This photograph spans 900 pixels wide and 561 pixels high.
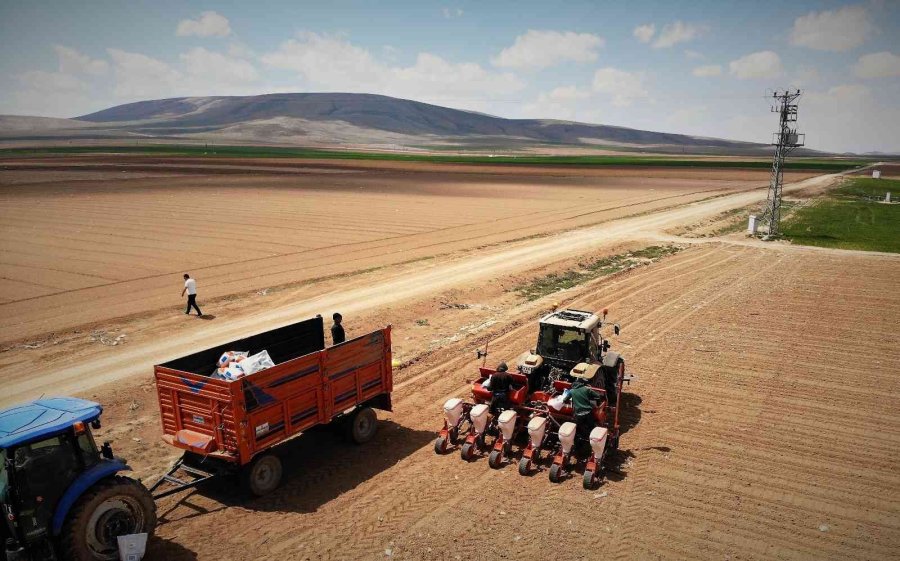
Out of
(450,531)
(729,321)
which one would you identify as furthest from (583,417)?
(729,321)

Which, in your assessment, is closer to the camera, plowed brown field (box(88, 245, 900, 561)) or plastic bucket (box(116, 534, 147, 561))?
plastic bucket (box(116, 534, 147, 561))

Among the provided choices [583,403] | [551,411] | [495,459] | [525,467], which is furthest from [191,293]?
[583,403]

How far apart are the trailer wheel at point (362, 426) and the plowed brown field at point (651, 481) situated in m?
0.30

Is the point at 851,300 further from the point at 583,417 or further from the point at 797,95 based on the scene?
the point at 797,95

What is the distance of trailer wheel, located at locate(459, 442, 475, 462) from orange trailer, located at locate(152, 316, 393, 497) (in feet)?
7.09

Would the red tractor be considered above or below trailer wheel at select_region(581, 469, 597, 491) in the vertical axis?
above

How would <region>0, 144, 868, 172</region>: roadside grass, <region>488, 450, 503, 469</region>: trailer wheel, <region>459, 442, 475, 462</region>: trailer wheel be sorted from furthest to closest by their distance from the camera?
<region>0, 144, 868, 172</region>: roadside grass < <region>459, 442, 475, 462</region>: trailer wheel < <region>488, 450, 503, 469</region>: trailer wheel

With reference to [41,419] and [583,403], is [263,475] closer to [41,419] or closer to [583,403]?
[41,419]

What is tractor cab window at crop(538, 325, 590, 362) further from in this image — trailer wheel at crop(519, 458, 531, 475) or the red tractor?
trailer wheel at crop(519, 458, 531, 475)

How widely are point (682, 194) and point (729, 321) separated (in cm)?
5093

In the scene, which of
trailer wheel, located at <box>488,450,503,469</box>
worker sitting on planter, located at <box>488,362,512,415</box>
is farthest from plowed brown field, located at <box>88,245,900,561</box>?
worker sitting on planter, located at <box>488,362,512,415</box>

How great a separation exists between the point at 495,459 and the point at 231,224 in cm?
3287

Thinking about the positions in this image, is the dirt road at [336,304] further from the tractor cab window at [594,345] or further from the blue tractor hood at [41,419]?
the tractor cab window at [594,345]

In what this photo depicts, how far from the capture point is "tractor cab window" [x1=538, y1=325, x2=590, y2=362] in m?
12.2
